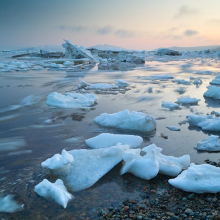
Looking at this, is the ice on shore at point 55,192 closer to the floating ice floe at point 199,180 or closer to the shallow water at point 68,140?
the shallow water at point 68,140

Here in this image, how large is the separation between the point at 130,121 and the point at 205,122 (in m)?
1.39

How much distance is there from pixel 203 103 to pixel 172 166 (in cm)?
384

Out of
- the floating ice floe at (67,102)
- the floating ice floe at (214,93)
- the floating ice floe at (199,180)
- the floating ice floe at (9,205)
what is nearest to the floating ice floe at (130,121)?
the floating ice floe at (67,102)

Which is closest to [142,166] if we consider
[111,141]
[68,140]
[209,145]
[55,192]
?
[111,141]

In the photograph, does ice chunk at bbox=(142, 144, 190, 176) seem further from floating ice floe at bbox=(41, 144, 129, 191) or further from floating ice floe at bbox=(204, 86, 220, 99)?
floating ice floe at bbox=(204, 86, 220, 99)

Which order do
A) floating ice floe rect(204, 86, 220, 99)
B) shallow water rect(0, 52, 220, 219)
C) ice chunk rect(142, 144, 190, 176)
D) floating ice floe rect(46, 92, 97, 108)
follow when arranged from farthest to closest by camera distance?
floating ice floe rect(204, 86, 220, 99) < floating ice floe rect(46, 92, 97, 108) < ice chunk rect(142, 144, 190, 176) < shallow water rect(0, 52, 220, 219)

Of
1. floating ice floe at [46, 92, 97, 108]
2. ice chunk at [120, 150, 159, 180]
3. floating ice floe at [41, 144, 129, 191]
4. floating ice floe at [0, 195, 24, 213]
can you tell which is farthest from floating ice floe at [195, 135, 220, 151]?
floating ice floe at [46, 92, 97, 108]

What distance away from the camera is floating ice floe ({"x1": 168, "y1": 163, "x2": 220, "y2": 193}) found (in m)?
2.20

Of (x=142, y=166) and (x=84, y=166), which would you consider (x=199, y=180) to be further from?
(x=84, y=166)

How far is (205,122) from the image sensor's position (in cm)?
410

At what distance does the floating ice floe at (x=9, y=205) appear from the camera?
2.00 meters

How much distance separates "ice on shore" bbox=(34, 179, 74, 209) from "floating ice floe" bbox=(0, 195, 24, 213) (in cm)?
22

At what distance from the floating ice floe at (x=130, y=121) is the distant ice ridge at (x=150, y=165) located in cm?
118

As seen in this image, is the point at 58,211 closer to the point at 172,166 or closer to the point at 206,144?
the point at 172,166
